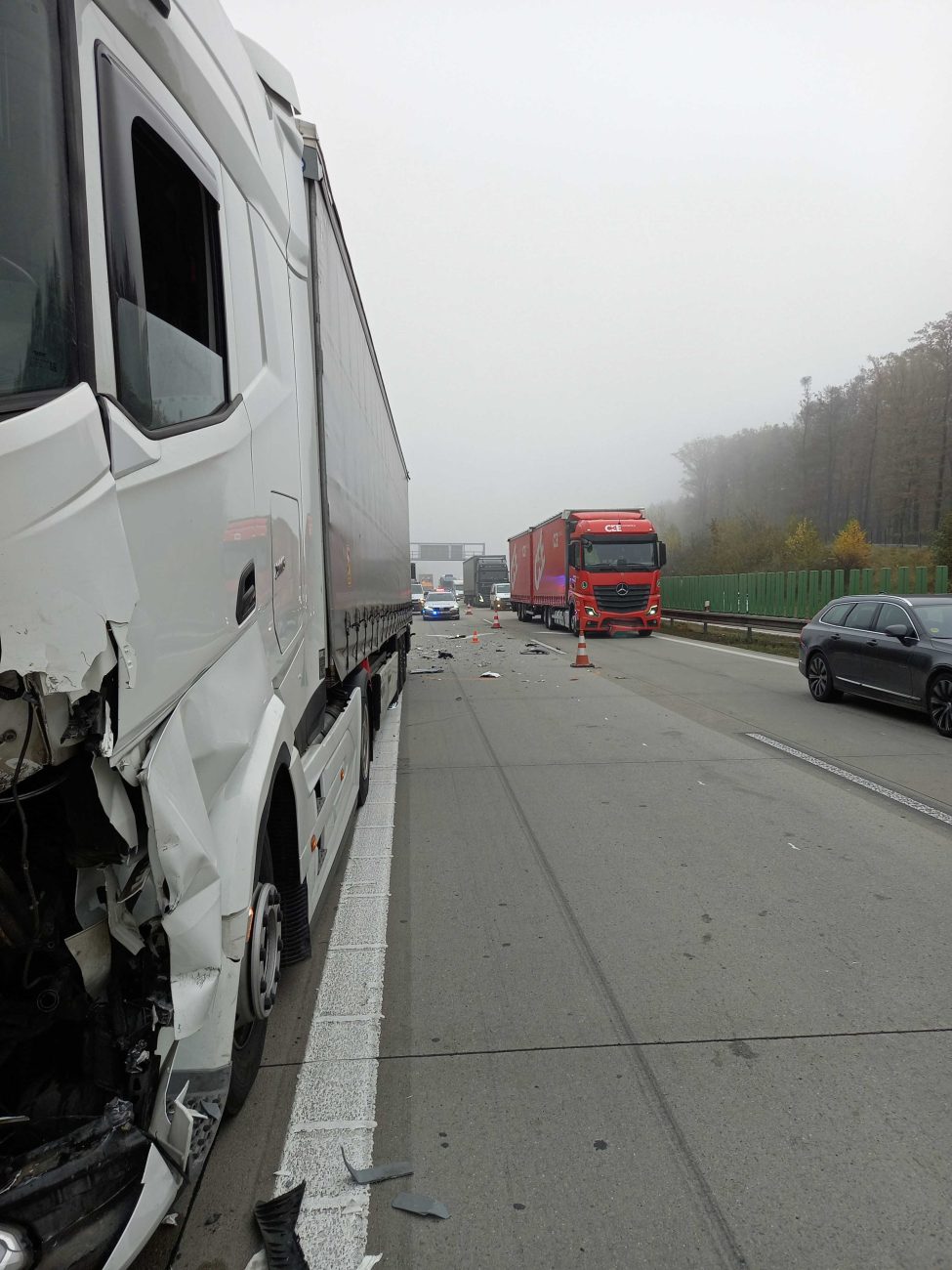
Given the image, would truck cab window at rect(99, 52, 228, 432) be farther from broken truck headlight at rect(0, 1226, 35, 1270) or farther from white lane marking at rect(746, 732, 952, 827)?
white lane marking at rect(746, 732, 952, 827)

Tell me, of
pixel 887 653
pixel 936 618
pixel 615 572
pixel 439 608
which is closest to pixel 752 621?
pixel 615 572

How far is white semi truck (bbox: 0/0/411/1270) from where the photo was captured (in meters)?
1.71

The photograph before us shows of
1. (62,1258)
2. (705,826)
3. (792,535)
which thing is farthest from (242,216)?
(792,535)

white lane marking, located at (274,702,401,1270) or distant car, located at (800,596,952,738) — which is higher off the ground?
distant car, located at (800,596,952,738)

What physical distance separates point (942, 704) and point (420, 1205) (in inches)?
343

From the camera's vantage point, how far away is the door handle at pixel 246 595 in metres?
2.69

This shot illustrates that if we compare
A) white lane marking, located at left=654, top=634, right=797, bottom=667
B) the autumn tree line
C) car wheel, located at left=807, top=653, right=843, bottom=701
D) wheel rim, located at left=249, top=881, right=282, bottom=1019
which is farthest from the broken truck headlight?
the autumn tree line

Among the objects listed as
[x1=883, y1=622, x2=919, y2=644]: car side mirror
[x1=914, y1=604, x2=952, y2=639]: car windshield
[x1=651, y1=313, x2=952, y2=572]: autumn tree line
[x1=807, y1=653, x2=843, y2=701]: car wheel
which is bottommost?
[x1=807, y1=653, x2=843, y2=701]: car wheel

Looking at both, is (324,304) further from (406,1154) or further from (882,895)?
(882,895)

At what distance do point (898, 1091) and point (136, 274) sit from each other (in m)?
3.38

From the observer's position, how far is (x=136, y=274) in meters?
2.08

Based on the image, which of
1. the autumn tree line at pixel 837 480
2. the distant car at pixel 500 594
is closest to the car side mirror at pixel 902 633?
the autumn tree line at pixel 837 480

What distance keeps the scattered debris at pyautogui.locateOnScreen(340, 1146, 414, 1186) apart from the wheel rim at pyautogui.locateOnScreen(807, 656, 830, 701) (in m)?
10.5

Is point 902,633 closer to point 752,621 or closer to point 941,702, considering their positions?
point 941,702
